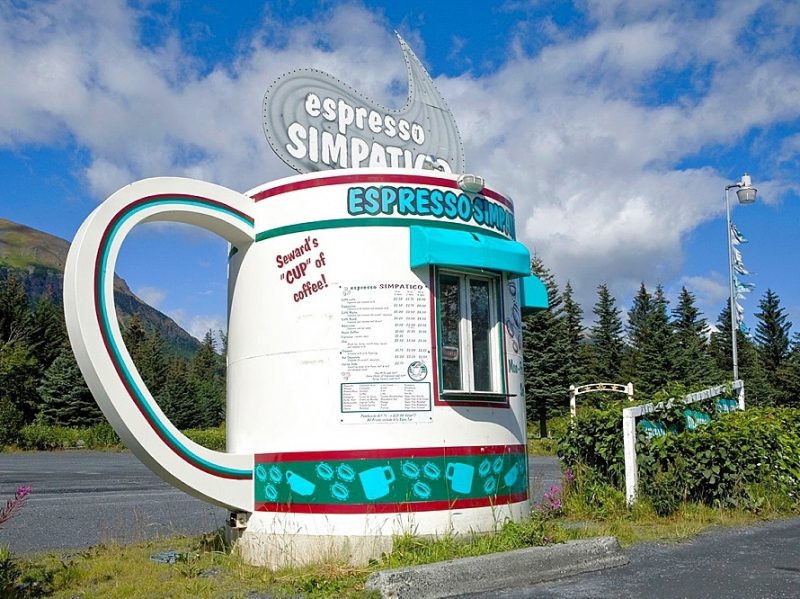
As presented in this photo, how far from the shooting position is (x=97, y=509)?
14.5 meters

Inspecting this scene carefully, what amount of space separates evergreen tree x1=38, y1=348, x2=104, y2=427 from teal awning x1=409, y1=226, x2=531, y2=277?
4564 centimetres

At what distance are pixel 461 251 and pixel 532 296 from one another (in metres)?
2.23

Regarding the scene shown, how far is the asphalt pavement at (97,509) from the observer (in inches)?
431

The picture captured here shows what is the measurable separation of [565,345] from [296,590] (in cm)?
4119

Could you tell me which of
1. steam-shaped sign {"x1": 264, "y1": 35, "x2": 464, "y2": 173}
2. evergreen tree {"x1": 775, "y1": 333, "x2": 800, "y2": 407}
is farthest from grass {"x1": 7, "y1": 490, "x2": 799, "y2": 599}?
evergreen tree {"x1": 775, "y1": 333, "x2": 800, "y2": 407}

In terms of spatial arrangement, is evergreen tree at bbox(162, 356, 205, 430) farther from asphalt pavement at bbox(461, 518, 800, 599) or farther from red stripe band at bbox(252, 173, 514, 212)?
asphalt pavement at bbox(461, 518, 800, 599)

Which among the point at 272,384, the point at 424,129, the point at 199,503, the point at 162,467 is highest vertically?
the point at 424,129

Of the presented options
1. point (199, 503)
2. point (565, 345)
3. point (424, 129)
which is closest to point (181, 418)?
point (565, 345)

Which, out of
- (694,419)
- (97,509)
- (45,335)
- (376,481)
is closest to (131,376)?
(376,481)

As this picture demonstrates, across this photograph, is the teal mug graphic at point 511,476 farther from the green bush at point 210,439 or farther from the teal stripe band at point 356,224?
the green bush at point 210,439

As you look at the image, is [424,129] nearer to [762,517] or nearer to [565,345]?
[762,517]

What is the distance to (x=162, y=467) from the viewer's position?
24.8 feet

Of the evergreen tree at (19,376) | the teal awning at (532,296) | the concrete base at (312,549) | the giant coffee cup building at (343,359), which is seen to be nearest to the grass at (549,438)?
the teal awning at (532,296)

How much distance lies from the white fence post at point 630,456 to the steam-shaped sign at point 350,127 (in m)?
4.40
